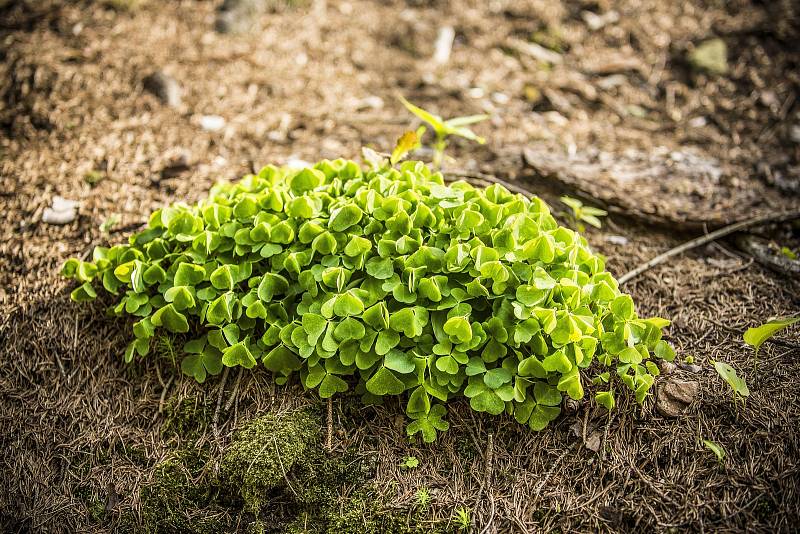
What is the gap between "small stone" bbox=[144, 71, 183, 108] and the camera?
12.1 ft

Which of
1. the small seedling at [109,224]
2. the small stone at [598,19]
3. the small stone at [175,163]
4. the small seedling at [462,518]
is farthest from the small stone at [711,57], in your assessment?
the small seedling at [109,224]

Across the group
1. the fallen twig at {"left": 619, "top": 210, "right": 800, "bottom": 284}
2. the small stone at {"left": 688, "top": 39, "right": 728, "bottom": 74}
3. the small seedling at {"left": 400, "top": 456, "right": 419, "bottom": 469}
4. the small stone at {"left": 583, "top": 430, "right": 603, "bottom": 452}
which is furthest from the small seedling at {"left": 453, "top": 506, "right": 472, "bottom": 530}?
the small stone at {"left": 688, "top": 39, "right": 728, "bottom": 74}

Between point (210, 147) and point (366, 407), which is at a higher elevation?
point (210, 147)

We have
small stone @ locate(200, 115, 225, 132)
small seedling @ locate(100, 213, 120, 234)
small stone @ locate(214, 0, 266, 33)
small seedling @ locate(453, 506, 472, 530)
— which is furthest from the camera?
small stone @ locate(214, 0, 266, 33)

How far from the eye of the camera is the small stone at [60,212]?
2.85 metres

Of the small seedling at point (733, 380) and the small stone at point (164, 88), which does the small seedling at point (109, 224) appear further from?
the small seedling at point (733, 380)

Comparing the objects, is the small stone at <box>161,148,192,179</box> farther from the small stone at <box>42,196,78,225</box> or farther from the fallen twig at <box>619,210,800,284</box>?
the fallen twig at <box>619,210,800,284</box>

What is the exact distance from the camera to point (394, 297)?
2.13 meters

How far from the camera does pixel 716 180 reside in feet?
11.3

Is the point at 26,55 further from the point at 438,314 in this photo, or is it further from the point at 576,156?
the point at 576,156

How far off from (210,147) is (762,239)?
10.7 feet

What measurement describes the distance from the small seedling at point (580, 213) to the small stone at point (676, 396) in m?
0.86

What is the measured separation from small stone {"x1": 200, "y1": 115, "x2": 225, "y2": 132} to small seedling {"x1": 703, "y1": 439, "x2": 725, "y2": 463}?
3199 mm

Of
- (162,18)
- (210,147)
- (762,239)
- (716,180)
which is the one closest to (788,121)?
(716,180)
